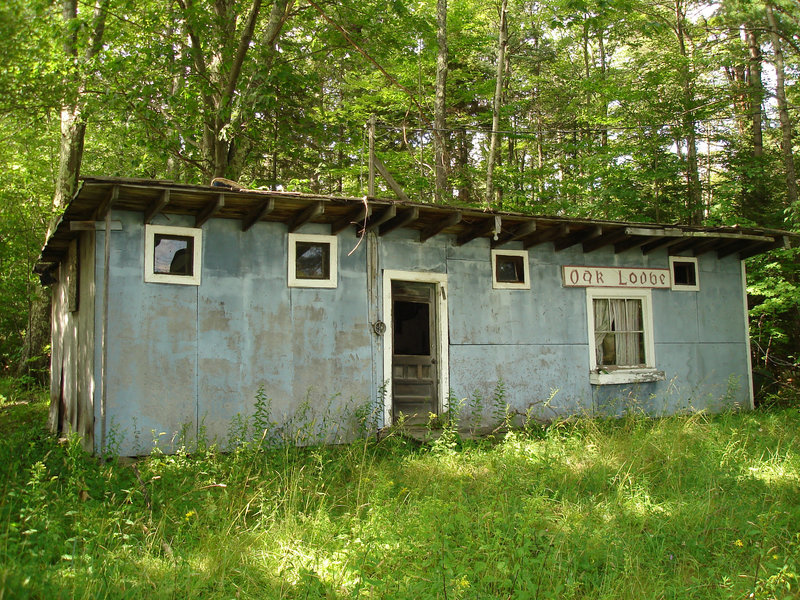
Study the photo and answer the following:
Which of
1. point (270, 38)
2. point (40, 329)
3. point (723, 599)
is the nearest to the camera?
point (723, 599)

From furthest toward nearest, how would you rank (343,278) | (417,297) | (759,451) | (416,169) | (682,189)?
(416,169)
(682,189)
(417,297)
(343,278)
(759,451)

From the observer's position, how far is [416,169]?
61.4 ft

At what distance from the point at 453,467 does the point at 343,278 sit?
9.90ft

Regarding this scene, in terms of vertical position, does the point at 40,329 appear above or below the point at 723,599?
above

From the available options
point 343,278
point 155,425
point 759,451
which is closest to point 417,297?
point 343,278

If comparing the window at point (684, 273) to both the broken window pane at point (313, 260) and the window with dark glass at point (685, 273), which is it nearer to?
the window with dark glass at point (685, 273)

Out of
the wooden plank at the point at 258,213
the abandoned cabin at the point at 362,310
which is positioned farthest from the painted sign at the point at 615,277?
the wooden plank at the point at 258,213

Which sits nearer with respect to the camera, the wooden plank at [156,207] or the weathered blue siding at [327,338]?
the wooden plank at [156,207]

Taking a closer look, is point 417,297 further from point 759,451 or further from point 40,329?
point 40,329

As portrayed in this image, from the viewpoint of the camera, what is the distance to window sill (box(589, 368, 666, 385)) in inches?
396

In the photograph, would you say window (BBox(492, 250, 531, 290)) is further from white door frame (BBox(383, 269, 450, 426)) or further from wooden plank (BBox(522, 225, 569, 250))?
white door frame (BBox(383, 269, 450, 426))

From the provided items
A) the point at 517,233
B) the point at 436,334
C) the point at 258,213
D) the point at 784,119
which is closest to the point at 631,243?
the point at 517,233

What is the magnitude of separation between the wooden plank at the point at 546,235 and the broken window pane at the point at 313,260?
326cm

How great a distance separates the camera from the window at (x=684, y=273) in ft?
36.2
